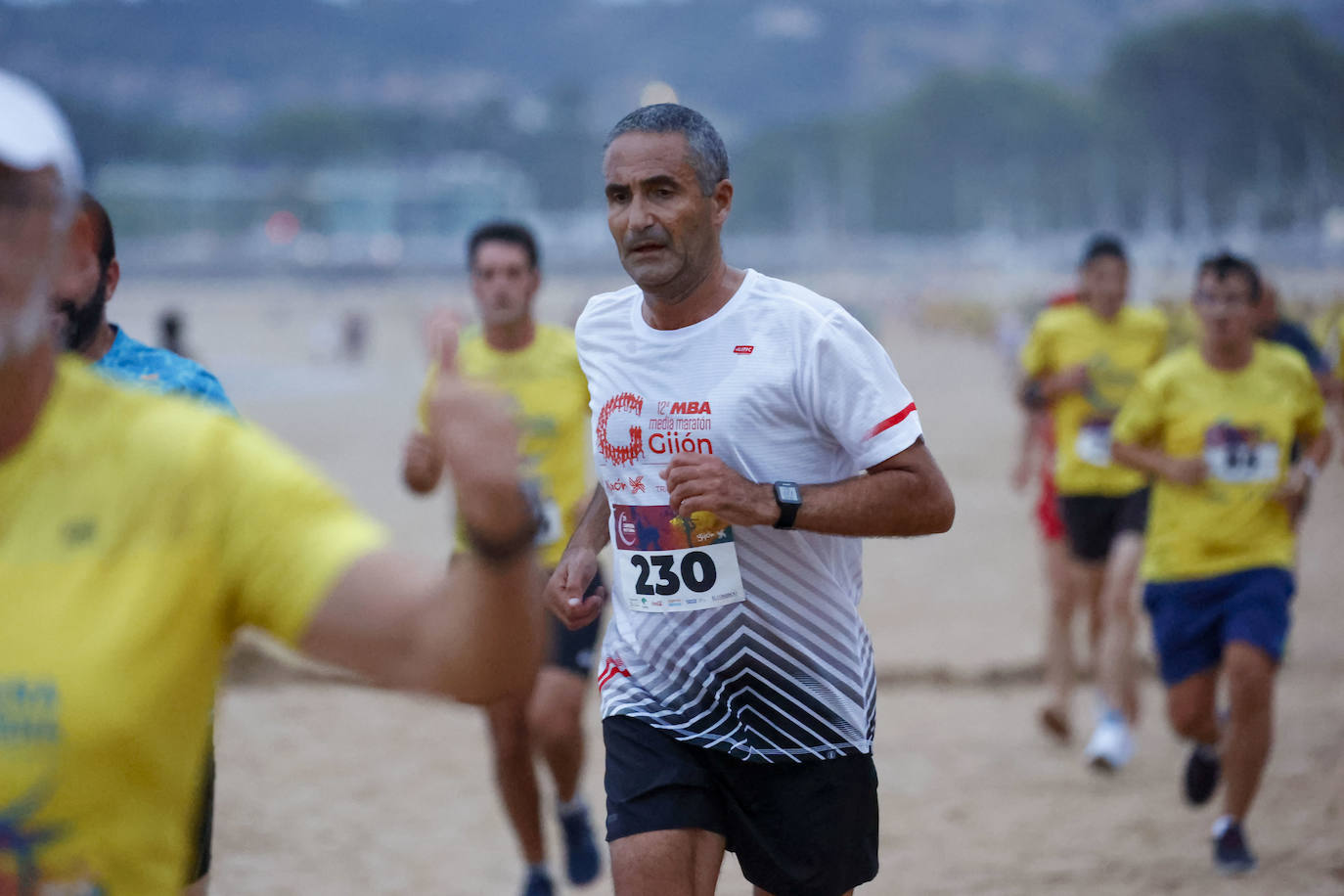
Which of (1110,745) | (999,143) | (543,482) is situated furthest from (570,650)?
(999,143)

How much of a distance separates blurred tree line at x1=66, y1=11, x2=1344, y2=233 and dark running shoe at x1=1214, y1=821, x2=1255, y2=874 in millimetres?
112588

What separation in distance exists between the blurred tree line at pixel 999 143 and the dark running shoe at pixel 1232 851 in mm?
112588

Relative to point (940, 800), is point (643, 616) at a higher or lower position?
higher

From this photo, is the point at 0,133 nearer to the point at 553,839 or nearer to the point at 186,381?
the point at 186,381

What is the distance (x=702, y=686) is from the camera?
3553 mm

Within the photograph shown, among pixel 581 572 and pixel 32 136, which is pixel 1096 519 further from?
pixel 32 136

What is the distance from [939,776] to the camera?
7656 millimetres

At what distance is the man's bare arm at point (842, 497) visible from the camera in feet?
10.8

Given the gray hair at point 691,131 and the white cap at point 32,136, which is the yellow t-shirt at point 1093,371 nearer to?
the gray hair at point 691,131

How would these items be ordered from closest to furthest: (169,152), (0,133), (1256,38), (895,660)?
(0,133) < (895,660) < (1256,38) < (169,152)

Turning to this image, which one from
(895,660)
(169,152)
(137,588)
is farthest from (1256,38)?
(137,588)

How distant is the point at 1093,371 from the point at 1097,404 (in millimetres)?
181

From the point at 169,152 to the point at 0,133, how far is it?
176 m

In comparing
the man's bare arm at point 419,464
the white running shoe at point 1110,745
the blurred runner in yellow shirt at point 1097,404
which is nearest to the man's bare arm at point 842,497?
the man's bare arm at point 419,464
